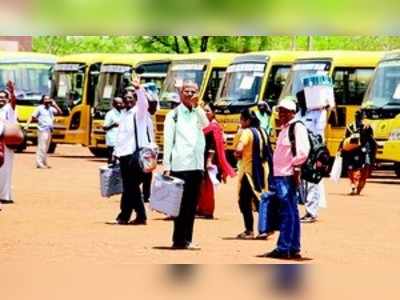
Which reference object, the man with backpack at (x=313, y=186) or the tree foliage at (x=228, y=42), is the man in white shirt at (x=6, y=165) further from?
the man with backpack at (x=313, y=186)

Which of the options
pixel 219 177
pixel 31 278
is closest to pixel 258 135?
pixel 219 177

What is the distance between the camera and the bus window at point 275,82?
2498cm

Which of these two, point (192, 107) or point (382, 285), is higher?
point (192, 107)

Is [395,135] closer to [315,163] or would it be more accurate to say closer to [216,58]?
[216,58]

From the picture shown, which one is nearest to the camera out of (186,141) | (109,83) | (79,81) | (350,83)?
(186,141)

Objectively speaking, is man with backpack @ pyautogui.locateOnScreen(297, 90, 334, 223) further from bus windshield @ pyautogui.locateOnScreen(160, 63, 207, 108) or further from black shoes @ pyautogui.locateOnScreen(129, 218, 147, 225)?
bus windshield @ pyautogui.locateOnScreen(160, 63, 207, 108)

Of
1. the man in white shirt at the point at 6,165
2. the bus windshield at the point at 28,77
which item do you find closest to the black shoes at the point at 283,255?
the man in white shirt at the point at 6,165

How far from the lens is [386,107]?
70.2 feet

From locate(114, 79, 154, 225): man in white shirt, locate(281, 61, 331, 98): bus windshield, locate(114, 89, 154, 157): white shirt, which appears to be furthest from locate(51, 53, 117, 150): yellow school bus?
locate(114, 89, 154, 157): white shirt

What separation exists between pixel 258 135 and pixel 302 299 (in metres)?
5.12

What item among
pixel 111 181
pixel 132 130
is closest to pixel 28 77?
pixel 111 181

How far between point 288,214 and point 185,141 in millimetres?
1016

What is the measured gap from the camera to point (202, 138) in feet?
29.0

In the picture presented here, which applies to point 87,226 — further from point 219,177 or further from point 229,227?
point 219,177
